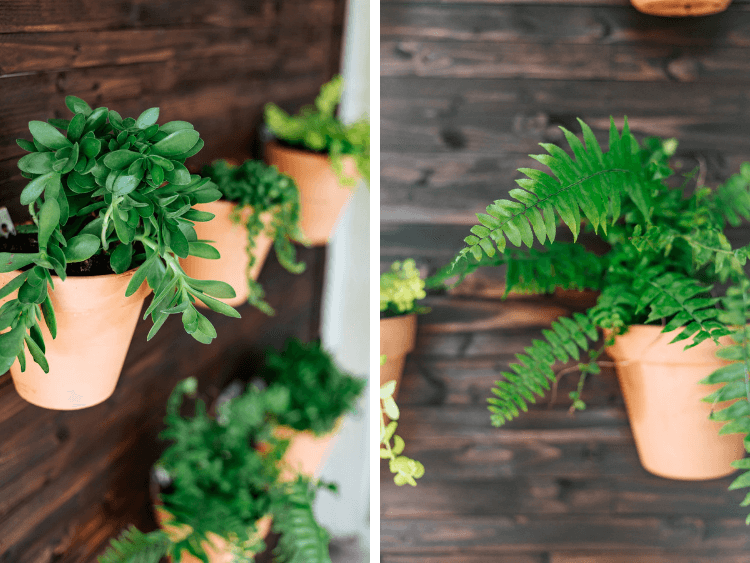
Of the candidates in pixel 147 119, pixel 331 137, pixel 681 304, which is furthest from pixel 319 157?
pixel 681 304

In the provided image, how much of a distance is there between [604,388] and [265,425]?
34.0 inches

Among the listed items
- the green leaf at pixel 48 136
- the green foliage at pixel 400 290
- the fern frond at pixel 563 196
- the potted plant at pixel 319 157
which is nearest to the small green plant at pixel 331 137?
the potted plant at pixel 319 157

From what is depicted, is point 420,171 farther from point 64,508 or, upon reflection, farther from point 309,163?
point 64,508

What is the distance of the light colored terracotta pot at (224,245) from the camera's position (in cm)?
74

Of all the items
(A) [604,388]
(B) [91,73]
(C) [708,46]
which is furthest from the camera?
(A) [604,388]

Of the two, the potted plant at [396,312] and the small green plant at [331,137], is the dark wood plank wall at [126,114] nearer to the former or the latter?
the small green plant at [331,137]

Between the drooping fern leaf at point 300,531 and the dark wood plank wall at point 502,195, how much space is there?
0.98 feet

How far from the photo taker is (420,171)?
106 centimetres

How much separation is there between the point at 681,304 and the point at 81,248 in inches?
31.4

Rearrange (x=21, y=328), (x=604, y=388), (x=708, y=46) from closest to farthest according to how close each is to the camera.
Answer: (x=21, y=328)
(x=708, y=46)
(x=604, y=388)

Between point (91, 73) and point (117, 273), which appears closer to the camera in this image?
point (117, 273)

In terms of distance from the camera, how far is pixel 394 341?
2.93ft

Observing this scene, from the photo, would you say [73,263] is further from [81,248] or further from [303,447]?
[303,447]

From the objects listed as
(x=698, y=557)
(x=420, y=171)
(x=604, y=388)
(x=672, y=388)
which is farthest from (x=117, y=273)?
(x=698, y=557)
